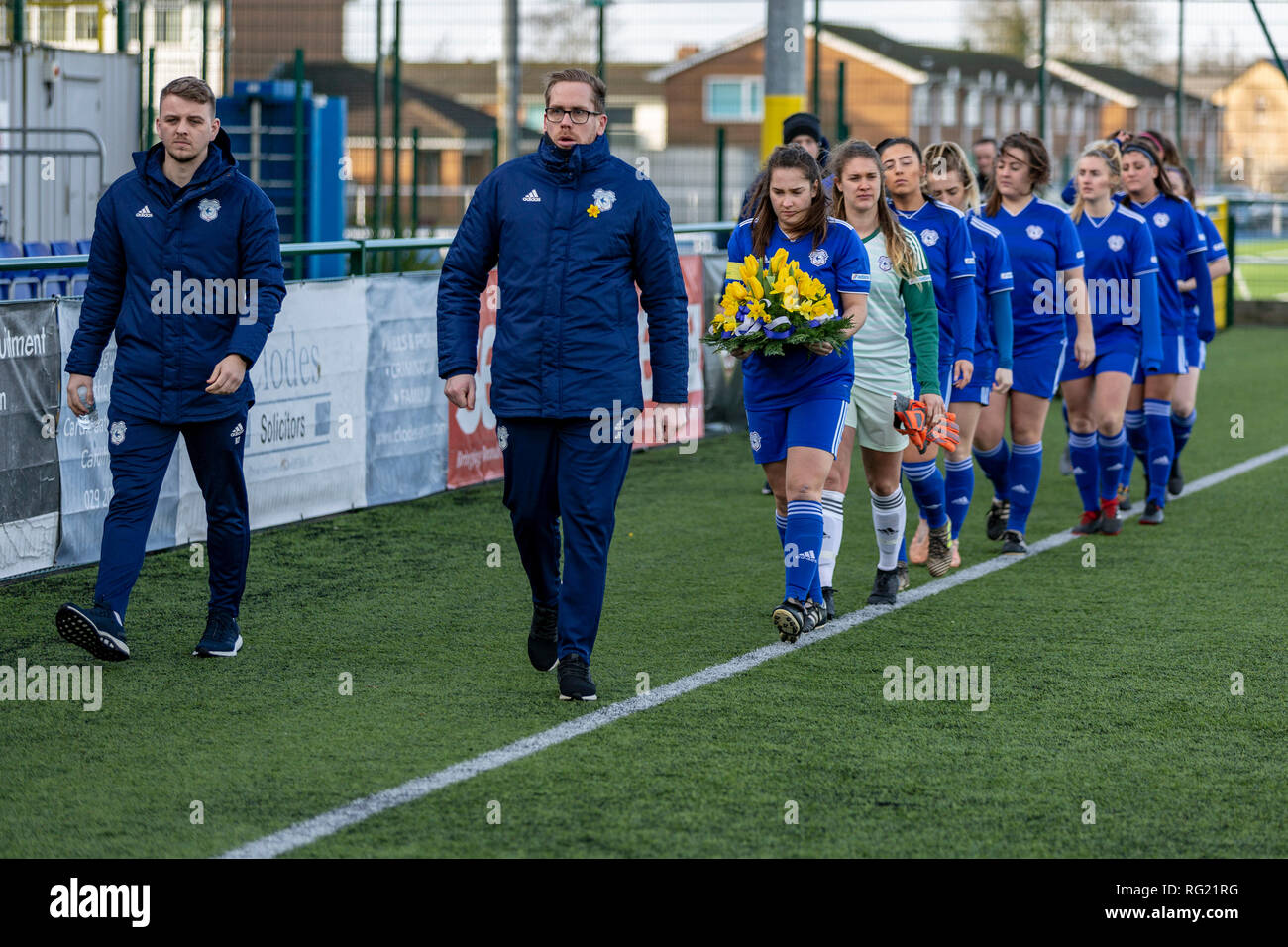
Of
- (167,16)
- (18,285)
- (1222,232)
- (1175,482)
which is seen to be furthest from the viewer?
(1222,232)

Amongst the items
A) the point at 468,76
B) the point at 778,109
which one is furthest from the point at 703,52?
the point at 778,109

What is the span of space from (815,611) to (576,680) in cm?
135

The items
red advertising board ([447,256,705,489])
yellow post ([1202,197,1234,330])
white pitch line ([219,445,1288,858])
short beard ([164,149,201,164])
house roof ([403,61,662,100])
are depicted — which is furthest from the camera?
yellow post ([1202,197,1234,330])

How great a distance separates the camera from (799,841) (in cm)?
473

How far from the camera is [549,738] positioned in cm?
571

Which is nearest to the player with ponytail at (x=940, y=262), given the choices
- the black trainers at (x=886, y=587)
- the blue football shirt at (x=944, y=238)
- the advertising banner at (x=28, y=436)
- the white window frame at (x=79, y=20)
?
the blue football shirt at (x=944, y=238)

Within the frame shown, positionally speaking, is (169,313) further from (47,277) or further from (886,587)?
(47,277)

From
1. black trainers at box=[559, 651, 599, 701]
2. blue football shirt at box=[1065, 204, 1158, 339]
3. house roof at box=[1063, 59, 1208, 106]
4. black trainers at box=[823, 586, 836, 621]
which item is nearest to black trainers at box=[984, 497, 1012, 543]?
blue football shirt at box=[1065, 204, 1158, 339]

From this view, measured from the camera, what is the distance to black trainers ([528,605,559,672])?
6504mm

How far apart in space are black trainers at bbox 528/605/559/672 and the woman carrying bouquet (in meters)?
0.87

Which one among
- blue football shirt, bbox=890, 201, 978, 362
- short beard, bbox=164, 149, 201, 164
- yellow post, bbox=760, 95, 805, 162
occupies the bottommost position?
blue football shirt, bbox=890, 201, 978, 362

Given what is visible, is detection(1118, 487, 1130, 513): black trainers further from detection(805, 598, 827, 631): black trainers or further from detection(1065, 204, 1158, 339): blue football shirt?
detection(805, 598, 827, 631): black trainers

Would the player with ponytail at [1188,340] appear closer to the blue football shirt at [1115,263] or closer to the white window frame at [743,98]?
the blue football shirt at [1115,263]
